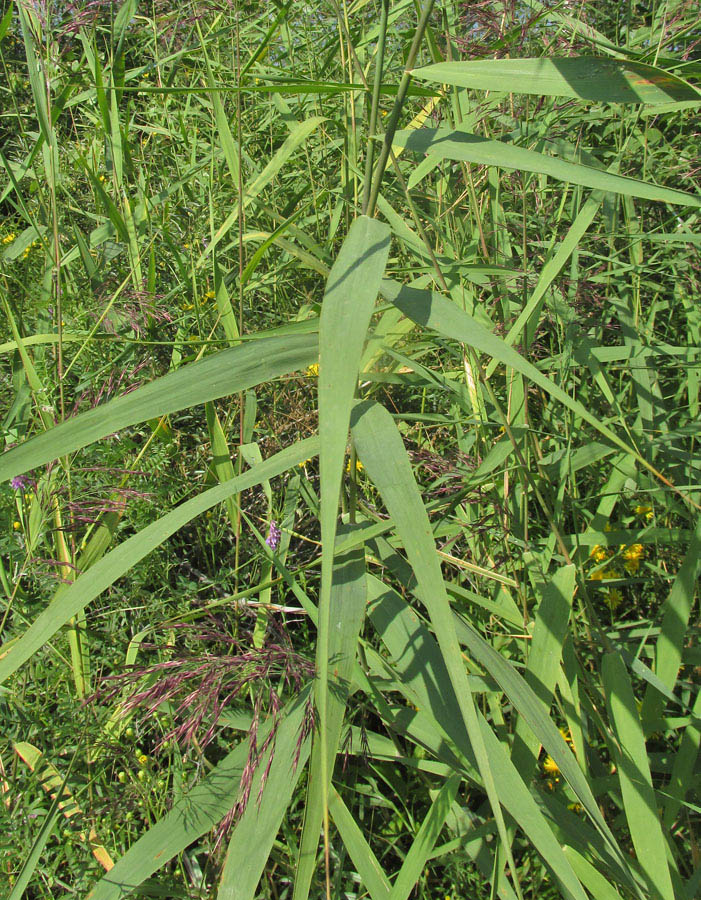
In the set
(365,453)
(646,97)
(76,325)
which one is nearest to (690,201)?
(646,97)

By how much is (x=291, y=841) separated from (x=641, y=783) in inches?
21.3

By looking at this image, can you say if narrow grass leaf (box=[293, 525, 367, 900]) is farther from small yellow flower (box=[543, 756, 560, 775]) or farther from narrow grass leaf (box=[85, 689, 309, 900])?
small yellow flower (box=[543, 756, 560, 775])

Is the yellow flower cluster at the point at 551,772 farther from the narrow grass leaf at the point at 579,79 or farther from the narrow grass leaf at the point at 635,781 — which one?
the narrow grass leaf at the point at 579,79

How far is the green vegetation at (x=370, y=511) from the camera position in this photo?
0.79 meters

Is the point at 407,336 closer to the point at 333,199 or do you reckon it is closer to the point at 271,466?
the point at 271,466

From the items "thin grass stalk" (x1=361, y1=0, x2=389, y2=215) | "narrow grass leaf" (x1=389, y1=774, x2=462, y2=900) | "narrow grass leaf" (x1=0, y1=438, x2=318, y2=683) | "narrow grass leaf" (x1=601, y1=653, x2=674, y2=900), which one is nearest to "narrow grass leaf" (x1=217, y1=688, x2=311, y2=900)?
"narrow grass leaf" (x1=389, y1=774, x2=462, y2=900)

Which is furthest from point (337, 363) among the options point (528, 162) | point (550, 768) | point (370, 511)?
point (550, 768)

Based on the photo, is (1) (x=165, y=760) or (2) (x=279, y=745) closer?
(2) (x=279, y=745)

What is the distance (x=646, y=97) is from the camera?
29.3 inches

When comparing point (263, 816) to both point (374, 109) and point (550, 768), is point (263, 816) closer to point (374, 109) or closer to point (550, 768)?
point (550, 768)

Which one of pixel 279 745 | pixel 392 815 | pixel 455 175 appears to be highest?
pixel 455 175

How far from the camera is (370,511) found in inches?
47.3

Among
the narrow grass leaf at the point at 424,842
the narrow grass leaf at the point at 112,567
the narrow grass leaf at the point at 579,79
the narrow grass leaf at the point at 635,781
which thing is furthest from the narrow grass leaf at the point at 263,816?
the narrow grass leaf at the point at 579,79

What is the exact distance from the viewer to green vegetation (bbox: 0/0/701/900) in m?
0.79
